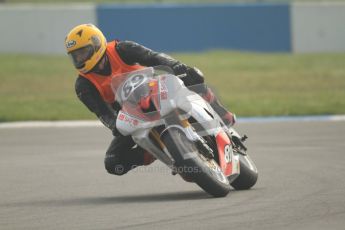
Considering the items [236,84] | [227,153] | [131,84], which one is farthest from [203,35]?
[131,84]

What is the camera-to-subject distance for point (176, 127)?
7.53 meters

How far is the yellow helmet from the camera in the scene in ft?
27.1

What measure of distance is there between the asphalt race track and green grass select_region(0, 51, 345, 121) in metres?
2.83

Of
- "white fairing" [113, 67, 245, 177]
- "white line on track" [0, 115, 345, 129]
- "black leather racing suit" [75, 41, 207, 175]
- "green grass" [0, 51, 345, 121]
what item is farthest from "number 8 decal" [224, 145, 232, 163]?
"green grass" [0, 51, 345, 121]

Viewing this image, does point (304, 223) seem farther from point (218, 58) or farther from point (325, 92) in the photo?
point (218, 58)

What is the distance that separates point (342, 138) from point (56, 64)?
14.0m

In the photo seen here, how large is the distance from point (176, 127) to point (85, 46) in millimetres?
1276

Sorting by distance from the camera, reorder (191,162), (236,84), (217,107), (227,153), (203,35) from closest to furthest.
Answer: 1. (191,162)
2. (227,153)
3. (217,107)
4. (236,84)
5. (203,35)

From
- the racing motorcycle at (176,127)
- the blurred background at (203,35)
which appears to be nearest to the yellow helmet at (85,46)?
the racing motorcycle at (176,127)

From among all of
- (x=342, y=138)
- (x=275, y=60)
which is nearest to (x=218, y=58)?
(x=275, y=60)

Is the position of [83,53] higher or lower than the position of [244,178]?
higher

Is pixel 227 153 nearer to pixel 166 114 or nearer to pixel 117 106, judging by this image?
pixel 166 114

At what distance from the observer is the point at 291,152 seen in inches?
431

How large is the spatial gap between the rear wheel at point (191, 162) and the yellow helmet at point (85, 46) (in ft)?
3.92
